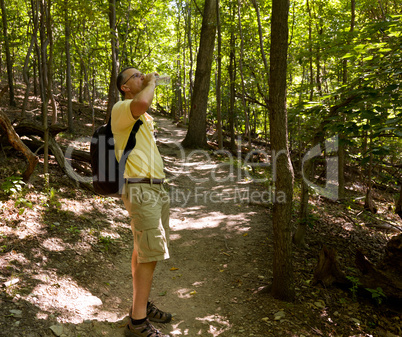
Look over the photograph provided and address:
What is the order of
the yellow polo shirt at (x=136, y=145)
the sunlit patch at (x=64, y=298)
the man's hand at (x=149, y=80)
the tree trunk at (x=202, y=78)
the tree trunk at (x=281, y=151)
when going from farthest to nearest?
1. the tree trunk at (x=202, y=78)
2. the tree trunk at (x=281, y=151)
3. the sunlit patch at (x=64, y=298)
4. the man's hand at (x=149, y=80)
5. the yellow polo shirt at (x=136, y=145)

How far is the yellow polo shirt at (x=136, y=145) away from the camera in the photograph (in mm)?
2588

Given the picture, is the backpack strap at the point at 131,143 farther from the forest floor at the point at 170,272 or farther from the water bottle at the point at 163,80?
the forest floor at the point at 170,272

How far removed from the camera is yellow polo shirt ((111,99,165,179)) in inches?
102

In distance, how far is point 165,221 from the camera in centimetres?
305

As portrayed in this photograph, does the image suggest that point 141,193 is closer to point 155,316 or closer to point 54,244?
point 155,316

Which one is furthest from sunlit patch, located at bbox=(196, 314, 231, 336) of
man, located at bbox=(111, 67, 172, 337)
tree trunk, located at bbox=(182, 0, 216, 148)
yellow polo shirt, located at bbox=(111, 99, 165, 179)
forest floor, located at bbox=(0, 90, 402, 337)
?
tree trunk, located at bbox=(182, 0, 216, 148)

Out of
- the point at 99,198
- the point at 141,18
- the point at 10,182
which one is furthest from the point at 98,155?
the point at 141,18

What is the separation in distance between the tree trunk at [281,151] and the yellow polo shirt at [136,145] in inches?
59.6

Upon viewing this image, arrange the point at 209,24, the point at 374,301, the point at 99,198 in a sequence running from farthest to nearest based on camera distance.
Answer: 1. the point at 209,24
2. the point at 99,198
3. the point at 374,301

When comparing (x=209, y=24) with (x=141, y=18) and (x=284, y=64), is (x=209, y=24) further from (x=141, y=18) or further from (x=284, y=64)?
(x=284, y=64)

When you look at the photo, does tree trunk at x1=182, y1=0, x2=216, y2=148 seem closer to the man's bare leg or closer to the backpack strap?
the backpack strap

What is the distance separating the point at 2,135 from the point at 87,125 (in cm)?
787

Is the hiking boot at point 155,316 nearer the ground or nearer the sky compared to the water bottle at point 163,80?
nearer the ground

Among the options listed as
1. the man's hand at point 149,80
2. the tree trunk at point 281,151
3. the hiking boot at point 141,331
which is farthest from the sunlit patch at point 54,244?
the tree trunk at point 281,151
